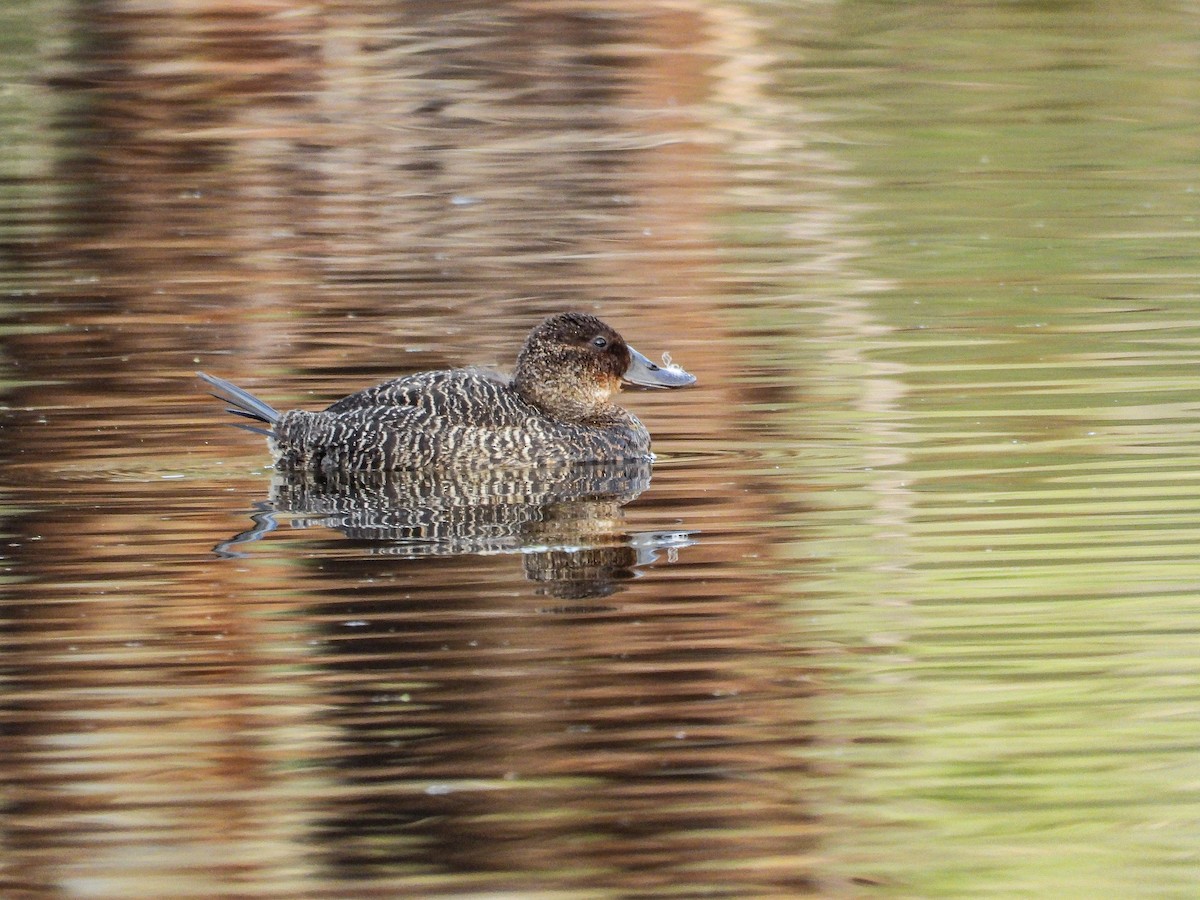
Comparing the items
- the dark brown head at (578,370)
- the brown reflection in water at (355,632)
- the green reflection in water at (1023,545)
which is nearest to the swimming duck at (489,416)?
the dark brown head at (578,370)

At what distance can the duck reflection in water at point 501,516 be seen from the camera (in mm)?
8719

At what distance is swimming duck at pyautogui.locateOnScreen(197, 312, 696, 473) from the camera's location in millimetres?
10359

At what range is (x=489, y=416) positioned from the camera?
34.5 feet

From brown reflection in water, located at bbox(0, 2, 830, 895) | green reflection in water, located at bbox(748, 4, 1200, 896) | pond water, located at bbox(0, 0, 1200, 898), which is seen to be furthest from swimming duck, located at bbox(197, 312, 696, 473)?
green reflection in water, located at bbox(748, 4, 1200, 896)

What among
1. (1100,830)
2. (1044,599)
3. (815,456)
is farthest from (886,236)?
(1100,830)

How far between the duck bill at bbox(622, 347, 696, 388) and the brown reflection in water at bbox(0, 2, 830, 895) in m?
0.25

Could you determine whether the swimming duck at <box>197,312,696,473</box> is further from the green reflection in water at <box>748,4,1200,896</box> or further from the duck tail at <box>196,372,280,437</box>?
the green reflection in water at <box>748,4,1200,896</box>

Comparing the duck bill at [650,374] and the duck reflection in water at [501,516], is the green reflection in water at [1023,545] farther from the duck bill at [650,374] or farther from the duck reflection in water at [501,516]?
the duck reflection in water at [501,516]

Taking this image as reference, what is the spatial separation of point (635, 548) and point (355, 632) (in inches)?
61.6

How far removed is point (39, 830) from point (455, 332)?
27.5ft

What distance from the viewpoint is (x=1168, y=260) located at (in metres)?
15.9

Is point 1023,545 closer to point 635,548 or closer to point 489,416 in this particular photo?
point 635,548

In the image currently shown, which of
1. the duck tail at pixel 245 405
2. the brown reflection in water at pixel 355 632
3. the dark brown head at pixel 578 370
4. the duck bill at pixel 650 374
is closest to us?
the brown reflection in water at pixel 355 632

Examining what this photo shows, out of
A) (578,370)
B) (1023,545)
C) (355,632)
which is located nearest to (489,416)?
(578,370)
